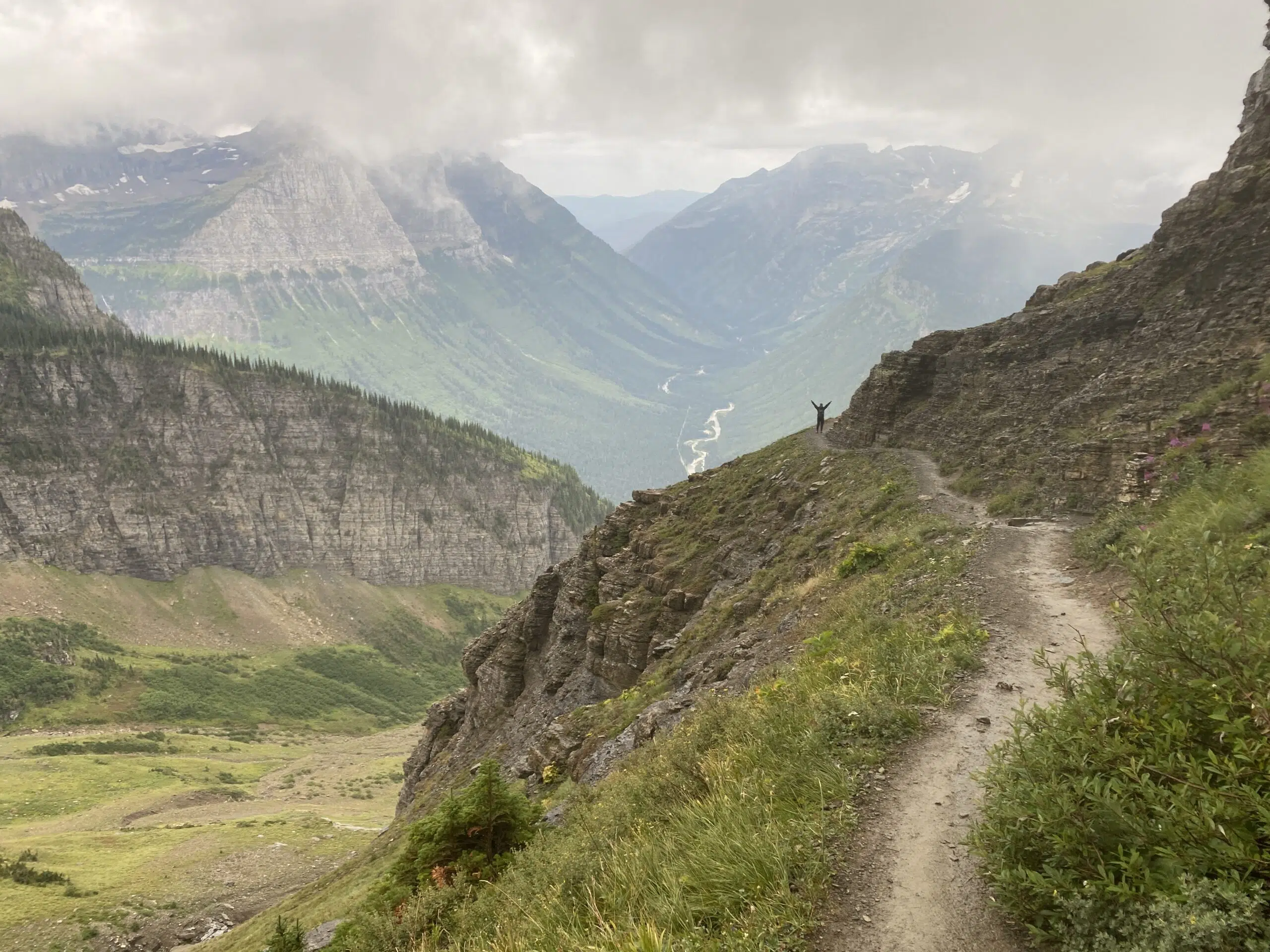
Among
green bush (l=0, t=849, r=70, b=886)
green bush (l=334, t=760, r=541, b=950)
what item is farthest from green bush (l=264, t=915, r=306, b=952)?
green bush (l=0, t=849, r=70, b=886)

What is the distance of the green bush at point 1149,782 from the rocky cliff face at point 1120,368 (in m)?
15.8

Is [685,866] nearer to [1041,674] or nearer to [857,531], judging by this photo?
[1041,674]

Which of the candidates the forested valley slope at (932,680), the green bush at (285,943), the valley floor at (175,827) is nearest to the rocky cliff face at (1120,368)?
the forested valley slope at (932,680)

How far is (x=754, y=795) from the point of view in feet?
27.3

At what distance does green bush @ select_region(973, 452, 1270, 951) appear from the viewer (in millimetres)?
4633

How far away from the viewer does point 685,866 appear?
7289mm

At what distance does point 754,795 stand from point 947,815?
210 cm

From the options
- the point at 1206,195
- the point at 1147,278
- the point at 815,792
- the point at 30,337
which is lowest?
the point at 815,792

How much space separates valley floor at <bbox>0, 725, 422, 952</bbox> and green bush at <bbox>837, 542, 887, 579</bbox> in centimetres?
4223

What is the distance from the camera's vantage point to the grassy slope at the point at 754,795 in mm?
6793

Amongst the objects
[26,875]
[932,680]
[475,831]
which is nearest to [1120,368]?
[932,680]

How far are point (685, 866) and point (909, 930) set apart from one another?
2159mm

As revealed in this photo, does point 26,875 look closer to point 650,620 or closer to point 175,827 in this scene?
point 175,827

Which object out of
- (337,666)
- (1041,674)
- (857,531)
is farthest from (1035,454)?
(337,666)
